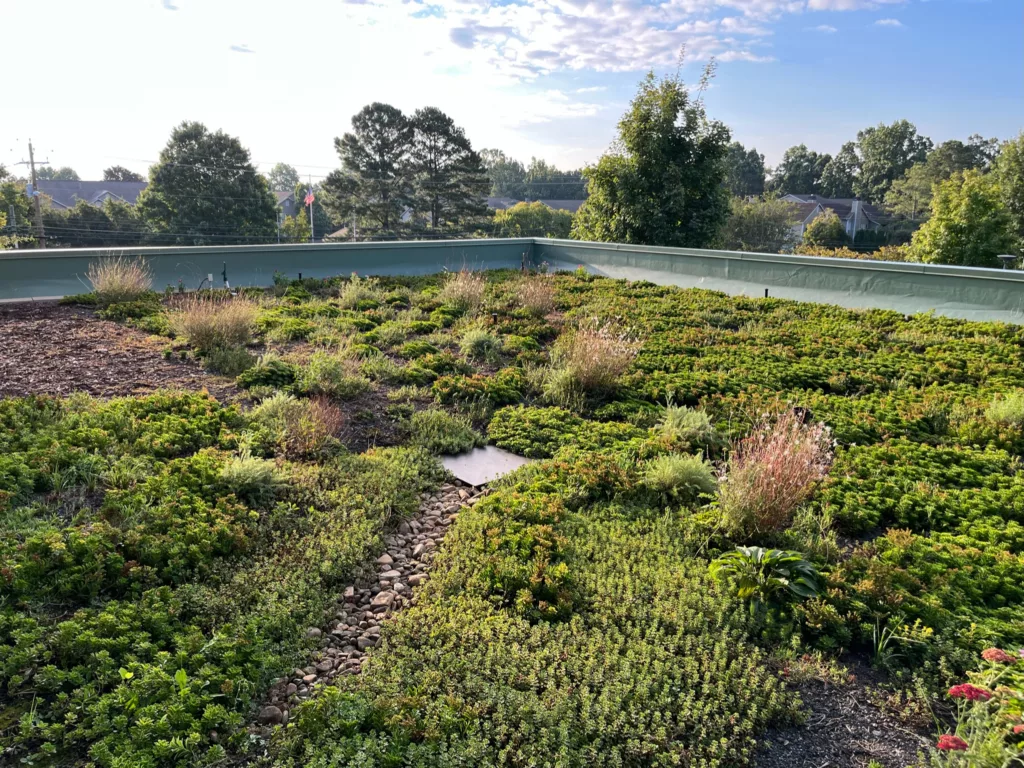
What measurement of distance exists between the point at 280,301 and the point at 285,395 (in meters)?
4.74

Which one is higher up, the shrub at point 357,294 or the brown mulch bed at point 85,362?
the shrub at point 357,294

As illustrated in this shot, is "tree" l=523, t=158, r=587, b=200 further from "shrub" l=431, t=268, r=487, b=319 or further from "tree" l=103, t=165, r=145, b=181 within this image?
"shrub" l=431, t=268, r=487, b=319

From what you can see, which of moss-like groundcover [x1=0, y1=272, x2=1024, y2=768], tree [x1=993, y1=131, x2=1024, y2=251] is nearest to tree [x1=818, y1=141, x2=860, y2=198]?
tree [x1=993, y1=131, x2=1024, y2=251]

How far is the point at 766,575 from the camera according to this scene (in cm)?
321

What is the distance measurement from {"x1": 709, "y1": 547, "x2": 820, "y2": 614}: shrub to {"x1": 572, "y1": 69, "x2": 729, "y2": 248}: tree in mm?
13847

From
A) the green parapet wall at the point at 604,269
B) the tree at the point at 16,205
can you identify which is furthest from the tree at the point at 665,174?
the tree at the point at 16,205

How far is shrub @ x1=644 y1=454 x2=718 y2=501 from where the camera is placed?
13.7 feet

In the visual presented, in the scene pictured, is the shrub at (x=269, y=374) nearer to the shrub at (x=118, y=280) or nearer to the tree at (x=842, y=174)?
the shrub at (x=118, y=280)

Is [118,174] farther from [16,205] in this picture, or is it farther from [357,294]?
[357,294]

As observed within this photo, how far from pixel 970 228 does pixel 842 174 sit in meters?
64.2

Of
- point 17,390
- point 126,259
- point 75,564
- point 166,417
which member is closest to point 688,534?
point 75,564

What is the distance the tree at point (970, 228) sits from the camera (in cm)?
1992

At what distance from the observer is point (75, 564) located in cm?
293

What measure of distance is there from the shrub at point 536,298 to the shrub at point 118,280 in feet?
17.6
